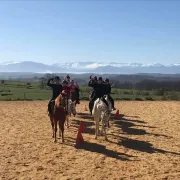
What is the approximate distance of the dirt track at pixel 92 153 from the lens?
9.46 meters

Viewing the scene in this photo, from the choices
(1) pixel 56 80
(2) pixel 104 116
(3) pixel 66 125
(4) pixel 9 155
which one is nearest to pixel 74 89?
(3) pixel 66 125

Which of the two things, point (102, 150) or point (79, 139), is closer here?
point (102, 150)

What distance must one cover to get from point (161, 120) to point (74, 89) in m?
5.74

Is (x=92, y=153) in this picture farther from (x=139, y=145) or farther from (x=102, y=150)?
(x=139, y=145)

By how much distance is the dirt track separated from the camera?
946cm

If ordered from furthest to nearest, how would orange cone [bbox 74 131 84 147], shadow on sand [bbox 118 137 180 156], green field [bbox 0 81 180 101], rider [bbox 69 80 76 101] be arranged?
green field [bbox 0 81 180 101] → rider [bbox 69 80 76 101] → orange cone [bbox 74 131 84 147] → shadow on sand [bbox 118 137 180 156]

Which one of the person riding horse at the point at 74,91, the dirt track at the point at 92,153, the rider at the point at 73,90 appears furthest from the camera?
the person riding horse at the point at 74,91

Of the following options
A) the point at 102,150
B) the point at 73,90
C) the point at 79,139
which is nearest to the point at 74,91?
the point at 73,90

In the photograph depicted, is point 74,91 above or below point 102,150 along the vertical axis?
above

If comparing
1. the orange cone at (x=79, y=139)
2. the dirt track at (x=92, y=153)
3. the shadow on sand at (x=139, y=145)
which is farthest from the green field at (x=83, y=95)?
the orange cone at (x=79, y=139)

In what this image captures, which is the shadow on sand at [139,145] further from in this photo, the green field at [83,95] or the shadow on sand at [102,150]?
the green field at [83,95]

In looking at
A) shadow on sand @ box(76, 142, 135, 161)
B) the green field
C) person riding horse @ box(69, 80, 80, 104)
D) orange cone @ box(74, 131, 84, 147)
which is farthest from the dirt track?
the green field

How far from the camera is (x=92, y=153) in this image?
11617 millimetres

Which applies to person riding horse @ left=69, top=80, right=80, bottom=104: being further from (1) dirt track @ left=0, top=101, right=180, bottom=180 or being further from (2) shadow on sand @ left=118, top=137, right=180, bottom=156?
(2) shadow on sand @ left=118, top=137, right=180, bottom=156
